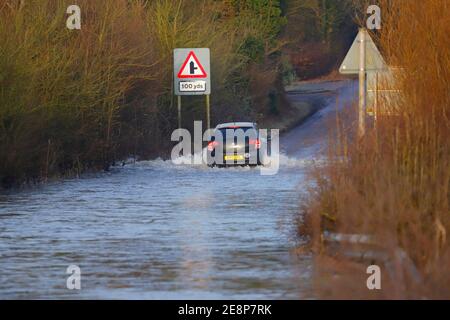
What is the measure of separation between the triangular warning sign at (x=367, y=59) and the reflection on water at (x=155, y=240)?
262cm

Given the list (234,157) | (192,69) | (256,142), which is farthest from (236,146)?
(192,69)

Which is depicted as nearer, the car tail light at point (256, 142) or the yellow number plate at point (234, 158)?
the car tail light at point (256, 142)

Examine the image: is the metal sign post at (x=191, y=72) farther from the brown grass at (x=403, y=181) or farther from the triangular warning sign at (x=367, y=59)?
the brown grass at (x=403, y=181)

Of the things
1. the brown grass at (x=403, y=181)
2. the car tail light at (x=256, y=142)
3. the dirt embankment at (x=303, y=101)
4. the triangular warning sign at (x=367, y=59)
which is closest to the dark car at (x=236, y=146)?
the car tail light at (x=256, y=142)

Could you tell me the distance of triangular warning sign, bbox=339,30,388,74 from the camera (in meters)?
21.2

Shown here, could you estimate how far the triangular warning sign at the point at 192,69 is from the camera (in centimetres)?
3976

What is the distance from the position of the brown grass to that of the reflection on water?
707mm

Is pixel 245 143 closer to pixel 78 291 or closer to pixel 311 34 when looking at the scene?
pixel 78 291

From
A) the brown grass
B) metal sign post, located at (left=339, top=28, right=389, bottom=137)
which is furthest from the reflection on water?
metal sign post, located at (left=339, top=28, right=389, bottom=137)

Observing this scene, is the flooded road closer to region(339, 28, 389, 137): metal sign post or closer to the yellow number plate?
region(339, 28, 389, 137): metal sign post

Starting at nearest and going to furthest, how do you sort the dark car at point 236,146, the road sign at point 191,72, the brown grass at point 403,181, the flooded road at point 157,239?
the brown grass at point 403,181, the flooded road at point 157,239, the dark car at point 236,146, the road sign at point 191,72

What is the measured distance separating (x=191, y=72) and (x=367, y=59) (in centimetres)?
1856

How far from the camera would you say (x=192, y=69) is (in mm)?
40062

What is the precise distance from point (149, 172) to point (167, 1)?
454 inches
